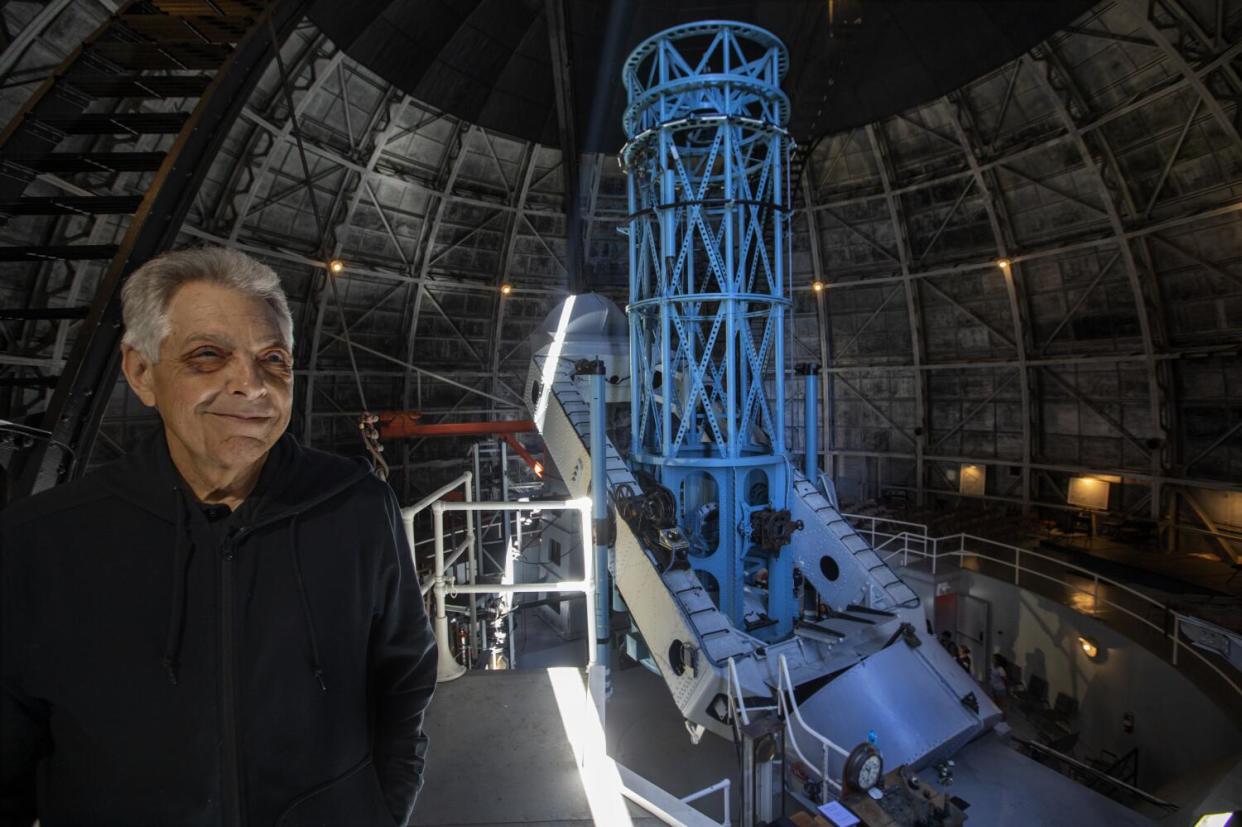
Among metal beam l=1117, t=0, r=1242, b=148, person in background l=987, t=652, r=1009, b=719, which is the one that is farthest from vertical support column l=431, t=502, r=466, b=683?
metal beam l=1117, t=0, r=1242, b=148

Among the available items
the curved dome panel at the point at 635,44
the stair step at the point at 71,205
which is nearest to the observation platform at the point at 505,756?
the stair step at the point at 71,205

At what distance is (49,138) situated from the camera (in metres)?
4.62

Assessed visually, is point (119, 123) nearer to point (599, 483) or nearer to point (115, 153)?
point (115, 153)

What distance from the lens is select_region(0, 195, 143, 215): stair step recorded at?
4.42 metres

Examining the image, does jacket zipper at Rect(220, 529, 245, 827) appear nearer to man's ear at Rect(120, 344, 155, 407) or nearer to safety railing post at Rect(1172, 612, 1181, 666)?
man's ear at Rect(120, 344, 155, 407)

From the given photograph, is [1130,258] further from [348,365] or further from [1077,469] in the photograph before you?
[348,365]

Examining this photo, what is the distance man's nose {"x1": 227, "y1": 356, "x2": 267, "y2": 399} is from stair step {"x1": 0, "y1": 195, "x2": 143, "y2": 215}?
4.04m

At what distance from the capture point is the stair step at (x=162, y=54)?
4.83m

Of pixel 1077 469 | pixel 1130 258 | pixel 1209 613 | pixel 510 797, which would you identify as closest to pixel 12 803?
pixel 510 797

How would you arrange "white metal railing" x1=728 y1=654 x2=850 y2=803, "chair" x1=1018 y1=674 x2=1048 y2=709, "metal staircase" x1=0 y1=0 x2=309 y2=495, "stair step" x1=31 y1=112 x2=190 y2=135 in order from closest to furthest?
"metal staircase" x1=0 y1=0 x2=309 y2=495
"stair step" x1=31 y1=112 x2=190 y2=135
"white metal railing" x1=728 y1=654 x2=850 y2=803
"chair" x1=1018 y1=674 x2=1048 y2=709

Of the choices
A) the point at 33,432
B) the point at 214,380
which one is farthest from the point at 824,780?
the point at 33,432

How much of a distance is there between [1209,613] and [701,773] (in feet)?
33.4

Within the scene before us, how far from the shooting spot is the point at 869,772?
17.7 ft

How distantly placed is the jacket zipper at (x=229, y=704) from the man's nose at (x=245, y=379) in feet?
1.61
